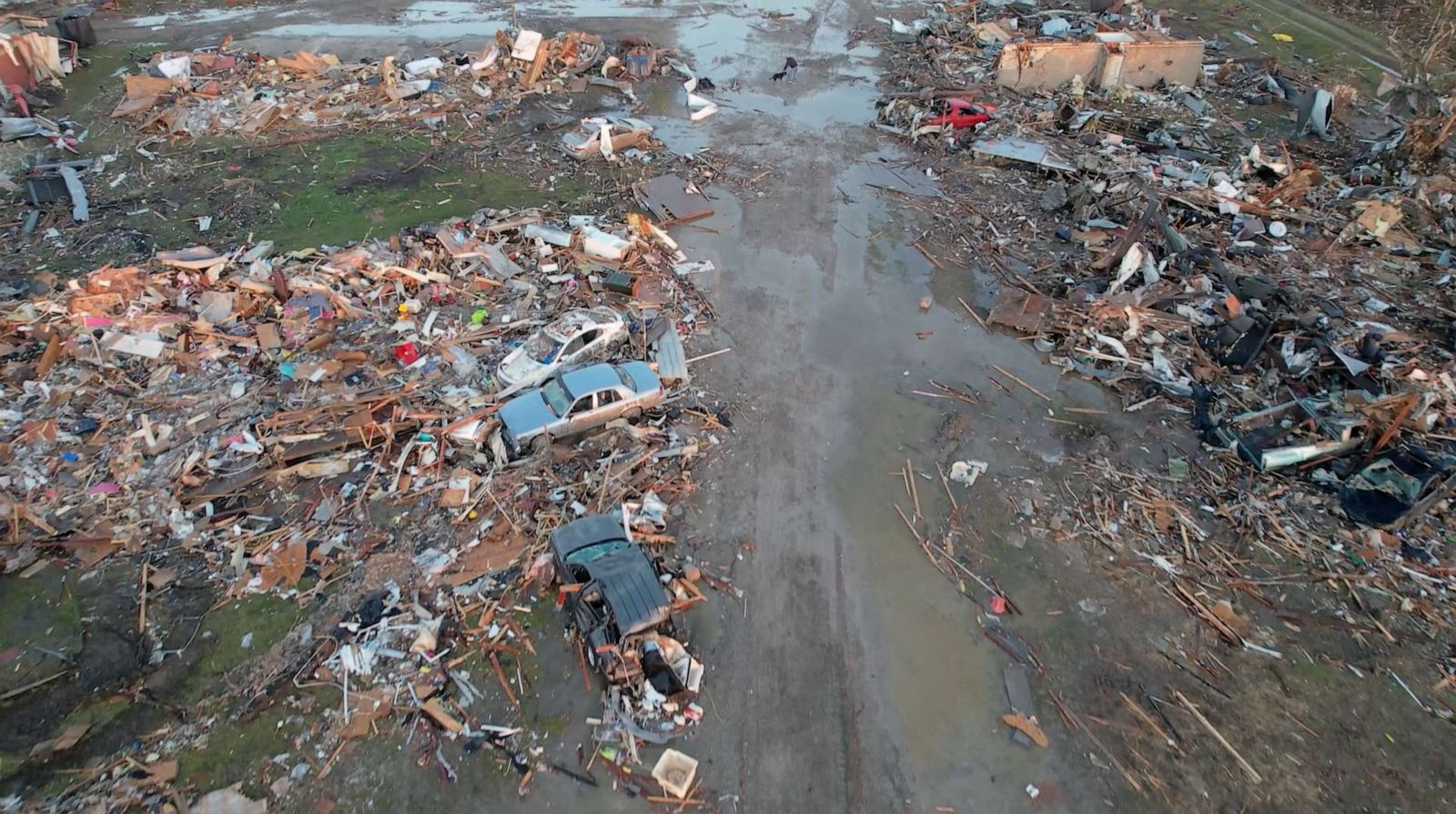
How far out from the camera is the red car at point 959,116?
67.2 ft

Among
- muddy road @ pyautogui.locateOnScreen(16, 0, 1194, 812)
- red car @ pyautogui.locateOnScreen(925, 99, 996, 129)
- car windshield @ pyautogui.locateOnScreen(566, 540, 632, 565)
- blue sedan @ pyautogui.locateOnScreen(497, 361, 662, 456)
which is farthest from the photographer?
red car @ pyautogui.locateOnScreen(925, 99, 996, 129)

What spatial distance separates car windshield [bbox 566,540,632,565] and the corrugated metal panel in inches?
143

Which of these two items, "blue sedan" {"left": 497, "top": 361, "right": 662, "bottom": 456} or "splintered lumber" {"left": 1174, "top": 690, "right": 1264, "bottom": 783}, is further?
"blue sedan" {"left": 497, "top": 361, "right": 662, "bottom": 456}

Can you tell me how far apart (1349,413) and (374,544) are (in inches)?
554

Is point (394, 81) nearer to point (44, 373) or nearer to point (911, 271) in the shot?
point (44, 373)

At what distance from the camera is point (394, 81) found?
2161cm

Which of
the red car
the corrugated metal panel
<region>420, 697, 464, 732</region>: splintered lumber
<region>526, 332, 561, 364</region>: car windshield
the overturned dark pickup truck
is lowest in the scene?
<region>420, 697, 464, 732</region>: splintered lumber

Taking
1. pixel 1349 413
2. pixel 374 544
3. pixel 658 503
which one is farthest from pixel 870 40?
pixel 374 544

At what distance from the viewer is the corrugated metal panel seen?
12523mm

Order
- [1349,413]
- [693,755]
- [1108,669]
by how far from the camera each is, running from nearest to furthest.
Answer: [693,755] → [1108,669] → [1349,413]

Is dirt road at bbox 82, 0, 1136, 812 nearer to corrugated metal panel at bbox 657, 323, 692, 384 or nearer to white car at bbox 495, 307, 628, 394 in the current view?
corrugated metal panel at bbox 657, 323, 692, 384

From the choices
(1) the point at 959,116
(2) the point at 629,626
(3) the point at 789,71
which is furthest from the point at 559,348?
(3) the point at 789,71

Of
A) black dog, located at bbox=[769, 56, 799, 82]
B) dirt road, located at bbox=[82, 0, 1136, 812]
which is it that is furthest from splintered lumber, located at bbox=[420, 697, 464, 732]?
black dog, located at bbox=[769, 56, 799, 82]

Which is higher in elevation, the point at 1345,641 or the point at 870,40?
the point at 870,40
